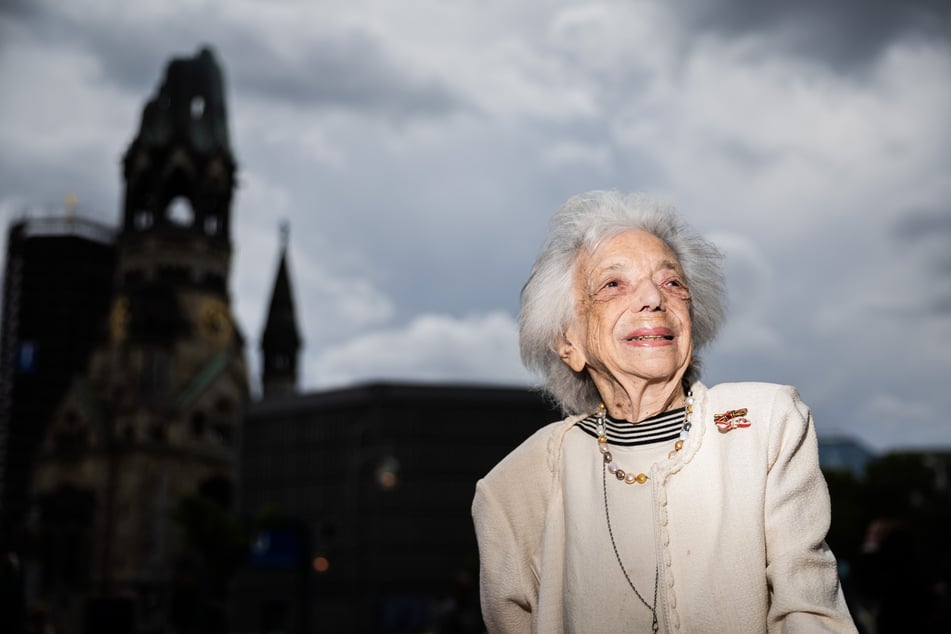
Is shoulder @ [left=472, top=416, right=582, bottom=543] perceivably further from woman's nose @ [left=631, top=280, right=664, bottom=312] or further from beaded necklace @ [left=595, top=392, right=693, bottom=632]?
woman's nose @ [left=631, top=280, right=664, bottom=312]

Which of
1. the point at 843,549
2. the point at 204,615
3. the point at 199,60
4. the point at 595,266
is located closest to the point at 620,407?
the point at 595,266

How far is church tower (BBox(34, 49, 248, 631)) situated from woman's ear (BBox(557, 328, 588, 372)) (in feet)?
220

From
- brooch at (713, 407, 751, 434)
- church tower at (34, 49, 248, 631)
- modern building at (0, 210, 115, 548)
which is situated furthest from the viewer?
modern building at (0, 210, 115, 548)

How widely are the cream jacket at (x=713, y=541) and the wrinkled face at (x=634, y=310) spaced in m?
0.16

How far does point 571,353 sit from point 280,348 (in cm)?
8357

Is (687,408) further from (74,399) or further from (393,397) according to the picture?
(74,399)

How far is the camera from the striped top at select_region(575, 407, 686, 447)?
302cm

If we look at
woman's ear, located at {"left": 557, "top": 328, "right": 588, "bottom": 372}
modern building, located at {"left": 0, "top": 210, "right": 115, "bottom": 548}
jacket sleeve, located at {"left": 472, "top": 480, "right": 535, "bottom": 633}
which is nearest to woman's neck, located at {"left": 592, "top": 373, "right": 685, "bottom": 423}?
woman's ear, located at {"left": 557, "top": 328, "right": 588, "bottom": 372}

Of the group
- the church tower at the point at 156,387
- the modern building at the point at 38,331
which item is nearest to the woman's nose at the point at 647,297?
the church tower at the point at 156,387

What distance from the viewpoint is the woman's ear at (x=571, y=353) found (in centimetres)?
325

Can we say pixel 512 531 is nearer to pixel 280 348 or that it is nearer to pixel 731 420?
pixel 731 420

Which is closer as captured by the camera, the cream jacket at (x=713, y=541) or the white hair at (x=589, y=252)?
the cream jacket at (x=713, y=541)

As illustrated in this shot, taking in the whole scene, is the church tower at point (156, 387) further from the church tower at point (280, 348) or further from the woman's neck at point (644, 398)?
the woman's neck at point (644, 398)

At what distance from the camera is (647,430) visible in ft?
10.0
